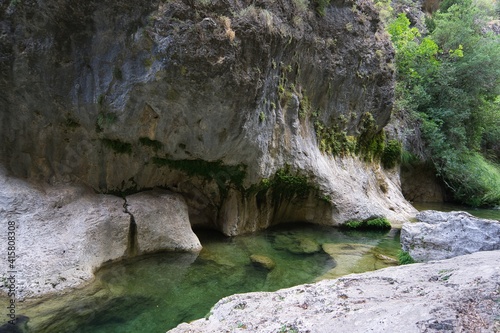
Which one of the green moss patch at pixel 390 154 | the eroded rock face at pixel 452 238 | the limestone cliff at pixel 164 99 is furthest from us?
the green moss patch at pixel 390 154

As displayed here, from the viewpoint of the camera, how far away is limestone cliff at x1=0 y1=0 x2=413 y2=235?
6.52 meters

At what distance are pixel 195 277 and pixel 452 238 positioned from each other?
4.68 meters

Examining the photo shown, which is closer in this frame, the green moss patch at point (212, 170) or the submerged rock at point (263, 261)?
the submerged rock at point (263, 261)

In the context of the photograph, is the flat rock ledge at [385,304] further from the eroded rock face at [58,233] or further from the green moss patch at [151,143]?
the green moss patch at [151,143]

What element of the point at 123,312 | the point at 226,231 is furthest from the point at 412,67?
the point at 123,312

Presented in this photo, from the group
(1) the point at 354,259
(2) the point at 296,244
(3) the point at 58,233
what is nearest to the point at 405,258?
(1) the point at 354,259

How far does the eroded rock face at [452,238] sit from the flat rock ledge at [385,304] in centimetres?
221

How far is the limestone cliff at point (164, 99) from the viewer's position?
652 centimetres

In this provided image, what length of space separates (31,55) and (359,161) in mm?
11397

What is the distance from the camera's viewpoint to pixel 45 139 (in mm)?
7004

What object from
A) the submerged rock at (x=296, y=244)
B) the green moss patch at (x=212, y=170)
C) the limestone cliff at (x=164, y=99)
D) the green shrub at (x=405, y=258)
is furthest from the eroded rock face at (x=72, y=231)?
the green shrub at (x=405, y=258)

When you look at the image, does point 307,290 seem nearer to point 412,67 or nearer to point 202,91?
point 202,91

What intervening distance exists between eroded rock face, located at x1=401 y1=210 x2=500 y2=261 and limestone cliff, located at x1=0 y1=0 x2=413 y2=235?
424cm

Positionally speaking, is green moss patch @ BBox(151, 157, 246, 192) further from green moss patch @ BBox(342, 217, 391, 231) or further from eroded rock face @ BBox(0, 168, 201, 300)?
green moss patch @ BBox(342, 217, 391, 231)
